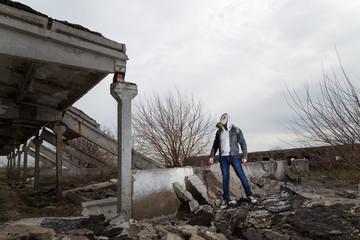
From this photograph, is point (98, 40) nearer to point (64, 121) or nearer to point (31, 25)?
point (31, 25)

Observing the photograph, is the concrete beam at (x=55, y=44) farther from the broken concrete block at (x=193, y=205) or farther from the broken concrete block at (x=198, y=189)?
the broken concrete block at (x=193, y=205)

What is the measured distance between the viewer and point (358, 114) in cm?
553

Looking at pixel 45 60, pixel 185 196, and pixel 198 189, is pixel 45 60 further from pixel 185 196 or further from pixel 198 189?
pixel 198 189

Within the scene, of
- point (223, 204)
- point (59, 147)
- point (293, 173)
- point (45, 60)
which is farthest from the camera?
point (59, 147)

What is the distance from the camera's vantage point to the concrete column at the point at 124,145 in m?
5.41

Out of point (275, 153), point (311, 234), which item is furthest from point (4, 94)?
point (275, 153)

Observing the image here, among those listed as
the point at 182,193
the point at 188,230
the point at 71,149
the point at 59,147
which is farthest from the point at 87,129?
the point at 188,230

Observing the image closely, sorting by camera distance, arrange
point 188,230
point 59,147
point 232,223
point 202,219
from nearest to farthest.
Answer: point 188,230 < point 232,223 < point 202,219 < point 59,147

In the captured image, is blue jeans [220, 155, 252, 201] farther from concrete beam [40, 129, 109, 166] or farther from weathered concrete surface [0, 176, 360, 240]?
concrete beam [40, 129, 109, 166]

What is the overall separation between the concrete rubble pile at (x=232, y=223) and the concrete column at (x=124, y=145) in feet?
1.21

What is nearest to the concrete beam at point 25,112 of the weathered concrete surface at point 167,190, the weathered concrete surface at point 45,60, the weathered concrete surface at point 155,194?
the weathered concrete surface at point 45,60

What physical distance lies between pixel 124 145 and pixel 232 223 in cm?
265

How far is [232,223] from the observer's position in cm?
510

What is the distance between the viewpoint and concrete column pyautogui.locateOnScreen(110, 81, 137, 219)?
541 cm
